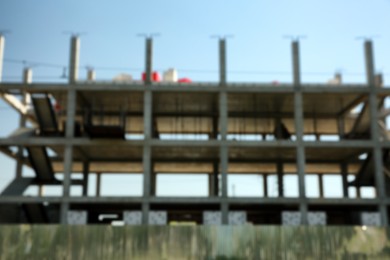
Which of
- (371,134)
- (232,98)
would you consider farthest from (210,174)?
(371,134)

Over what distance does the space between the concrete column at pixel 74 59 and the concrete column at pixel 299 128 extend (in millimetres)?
18178

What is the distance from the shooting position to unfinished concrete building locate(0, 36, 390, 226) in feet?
128

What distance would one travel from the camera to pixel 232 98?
42406mm

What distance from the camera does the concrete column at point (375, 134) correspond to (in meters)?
38.9

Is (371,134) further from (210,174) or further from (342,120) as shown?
(210,174)

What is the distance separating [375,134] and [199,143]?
14558mm

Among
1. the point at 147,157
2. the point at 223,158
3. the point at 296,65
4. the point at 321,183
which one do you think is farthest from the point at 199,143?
the point at 321,183

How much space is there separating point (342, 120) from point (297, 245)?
94.0 feet

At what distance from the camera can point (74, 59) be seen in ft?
132

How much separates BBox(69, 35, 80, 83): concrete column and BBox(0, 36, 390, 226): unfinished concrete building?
117 mm

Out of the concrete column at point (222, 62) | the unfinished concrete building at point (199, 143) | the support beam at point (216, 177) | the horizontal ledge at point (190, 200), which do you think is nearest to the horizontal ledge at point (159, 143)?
the unfinished concrete building at point (199, 143)

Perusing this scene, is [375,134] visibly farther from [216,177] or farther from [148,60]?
[148,60]

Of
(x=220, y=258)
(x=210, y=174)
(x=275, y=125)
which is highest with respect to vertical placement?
(x=275, y=125)

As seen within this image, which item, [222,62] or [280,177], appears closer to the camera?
[222,62]
